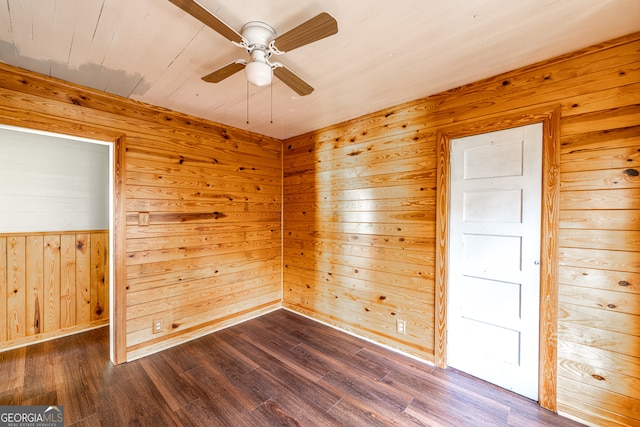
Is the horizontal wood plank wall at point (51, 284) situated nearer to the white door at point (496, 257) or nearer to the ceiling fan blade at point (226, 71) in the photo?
the ceiling fan blade at point (226, 71)

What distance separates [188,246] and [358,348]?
2114 millimetres

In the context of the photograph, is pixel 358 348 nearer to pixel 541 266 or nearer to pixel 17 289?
pixel 541 266

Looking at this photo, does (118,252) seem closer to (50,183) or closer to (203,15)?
(50,183)

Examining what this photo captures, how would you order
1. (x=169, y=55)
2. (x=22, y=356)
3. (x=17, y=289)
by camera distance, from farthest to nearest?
(x=17, y=289), (x=22, y=356), (x=169, y=55)

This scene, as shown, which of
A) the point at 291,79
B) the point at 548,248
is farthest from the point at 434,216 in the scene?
the point at 291,79

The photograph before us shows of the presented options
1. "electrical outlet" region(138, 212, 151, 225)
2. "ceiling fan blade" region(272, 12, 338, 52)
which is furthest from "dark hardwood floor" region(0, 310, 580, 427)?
"ceiling fan blade" region(272, 12, 338, 52)

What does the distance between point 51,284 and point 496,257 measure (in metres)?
4.45

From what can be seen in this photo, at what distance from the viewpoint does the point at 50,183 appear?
111 inches

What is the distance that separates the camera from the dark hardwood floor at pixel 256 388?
1705mm

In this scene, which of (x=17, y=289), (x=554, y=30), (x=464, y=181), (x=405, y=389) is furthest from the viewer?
(x=17, y=289)

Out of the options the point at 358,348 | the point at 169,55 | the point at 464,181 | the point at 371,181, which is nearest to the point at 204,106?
the point at 169,55

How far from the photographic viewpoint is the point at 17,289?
257cm

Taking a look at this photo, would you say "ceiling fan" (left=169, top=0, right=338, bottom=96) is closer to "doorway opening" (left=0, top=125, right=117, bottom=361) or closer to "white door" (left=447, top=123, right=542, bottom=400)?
"white door" (left=447, top=123, right=542, bottom=400)

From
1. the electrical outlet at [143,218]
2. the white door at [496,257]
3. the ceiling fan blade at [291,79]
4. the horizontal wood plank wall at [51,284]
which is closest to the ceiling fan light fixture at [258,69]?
the ceiling fan blade at [291,79]
